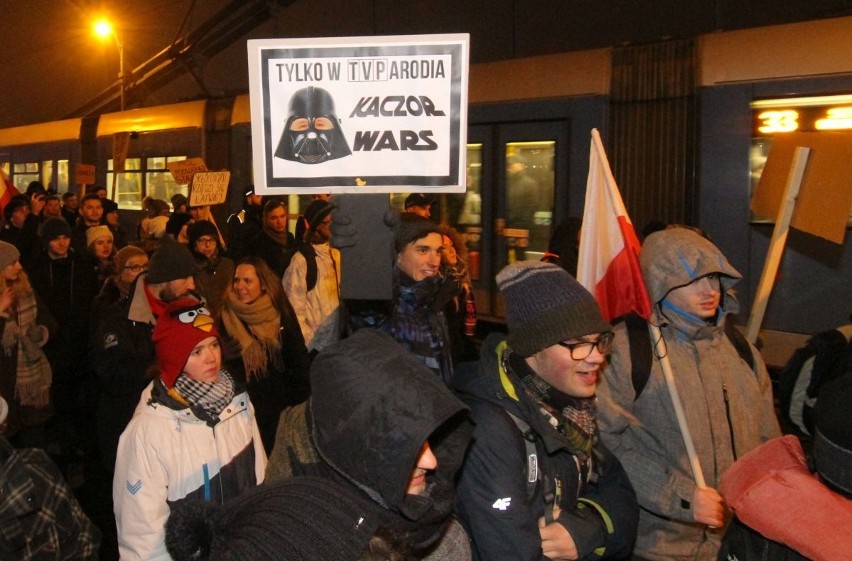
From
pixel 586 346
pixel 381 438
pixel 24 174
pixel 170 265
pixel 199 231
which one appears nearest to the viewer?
pixel 381 438

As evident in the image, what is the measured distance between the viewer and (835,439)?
72.8 inches

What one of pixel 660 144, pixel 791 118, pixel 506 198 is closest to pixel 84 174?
pixel 506 198

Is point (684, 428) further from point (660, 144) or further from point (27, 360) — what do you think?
point (660, 144)

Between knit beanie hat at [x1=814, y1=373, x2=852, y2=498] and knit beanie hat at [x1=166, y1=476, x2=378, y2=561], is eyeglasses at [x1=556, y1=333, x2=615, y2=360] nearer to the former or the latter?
knit beanie hat at [x1=814, y1=373, x2=852, y2=498]

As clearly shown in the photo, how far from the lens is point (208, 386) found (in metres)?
3.17

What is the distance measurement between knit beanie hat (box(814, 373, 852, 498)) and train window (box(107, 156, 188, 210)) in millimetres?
13063

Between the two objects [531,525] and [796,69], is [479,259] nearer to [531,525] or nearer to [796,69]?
[796,69]

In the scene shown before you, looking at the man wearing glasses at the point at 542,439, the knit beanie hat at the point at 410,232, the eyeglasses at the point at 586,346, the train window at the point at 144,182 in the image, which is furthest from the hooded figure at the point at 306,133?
the train window at the point at 144,182

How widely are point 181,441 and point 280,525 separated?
1.65 meters

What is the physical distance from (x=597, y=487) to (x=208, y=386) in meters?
1.42

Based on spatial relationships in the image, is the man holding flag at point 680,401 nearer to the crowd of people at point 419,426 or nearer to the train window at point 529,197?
the crowd of people at point 419,426

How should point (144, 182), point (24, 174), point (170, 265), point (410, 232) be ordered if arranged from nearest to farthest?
point (410, 232) → point (170, 265) → point (144, 182) → point (24, 174)

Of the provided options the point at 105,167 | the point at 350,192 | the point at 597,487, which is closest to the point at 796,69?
the point at 350,192

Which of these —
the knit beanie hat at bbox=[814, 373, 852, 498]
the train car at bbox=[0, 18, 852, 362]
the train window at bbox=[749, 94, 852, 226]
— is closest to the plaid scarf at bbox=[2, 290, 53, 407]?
the train car at bbox=[0, 18, 852, 362]
